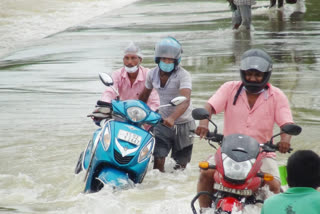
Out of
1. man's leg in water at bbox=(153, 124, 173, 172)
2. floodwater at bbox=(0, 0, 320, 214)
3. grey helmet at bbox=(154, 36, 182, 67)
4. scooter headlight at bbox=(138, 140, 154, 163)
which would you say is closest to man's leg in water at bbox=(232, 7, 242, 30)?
floodwater at bbox=(0, 0, 320, 214)

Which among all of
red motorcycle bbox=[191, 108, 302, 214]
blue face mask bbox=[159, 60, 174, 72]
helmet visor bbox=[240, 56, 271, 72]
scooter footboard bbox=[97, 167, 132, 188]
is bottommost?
scooter footboard bbox=[97, 167, 132, 188]

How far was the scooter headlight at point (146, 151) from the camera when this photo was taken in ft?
23.3

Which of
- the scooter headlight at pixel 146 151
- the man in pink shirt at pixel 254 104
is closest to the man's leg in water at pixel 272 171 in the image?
the man in pink shirt at pixel 254 104

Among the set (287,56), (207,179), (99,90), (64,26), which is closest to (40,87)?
(99,90)

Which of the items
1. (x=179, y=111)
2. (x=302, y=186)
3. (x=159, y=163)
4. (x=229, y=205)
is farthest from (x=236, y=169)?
(x=159, y=163)

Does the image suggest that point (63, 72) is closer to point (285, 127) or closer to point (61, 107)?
point (61, 107)

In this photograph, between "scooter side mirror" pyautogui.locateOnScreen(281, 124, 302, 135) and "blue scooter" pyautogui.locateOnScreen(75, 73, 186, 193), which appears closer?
"scooter side mirror" pyautogui.locateOnScreen(281, 124, 302, 135)

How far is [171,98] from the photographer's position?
788cm

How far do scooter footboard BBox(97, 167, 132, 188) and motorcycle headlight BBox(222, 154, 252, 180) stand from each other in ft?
6.00

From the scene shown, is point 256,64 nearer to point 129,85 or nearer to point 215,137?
A: point 215,137

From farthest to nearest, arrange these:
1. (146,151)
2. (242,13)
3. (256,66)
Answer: (242,13), (146,151), (256,66)

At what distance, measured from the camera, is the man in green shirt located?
4258 millimetres

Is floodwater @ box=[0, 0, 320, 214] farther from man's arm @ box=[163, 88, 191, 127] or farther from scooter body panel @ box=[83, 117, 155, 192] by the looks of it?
man's arm @ box=[163, 88, 191, 127]

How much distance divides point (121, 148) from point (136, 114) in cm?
41
